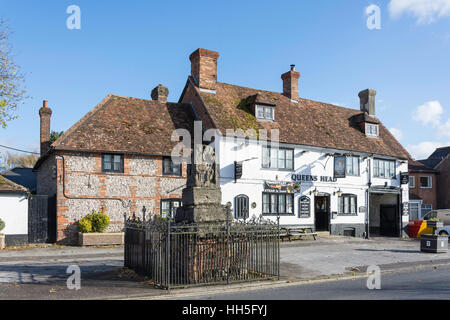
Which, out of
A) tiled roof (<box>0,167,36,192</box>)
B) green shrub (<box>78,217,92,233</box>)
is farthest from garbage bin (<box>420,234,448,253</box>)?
tiled roof (<box>0,167,36,192</box>)

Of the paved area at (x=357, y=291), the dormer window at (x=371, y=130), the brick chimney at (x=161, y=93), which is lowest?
the paved area at (x=357, y=291)

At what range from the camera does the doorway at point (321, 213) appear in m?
25.5

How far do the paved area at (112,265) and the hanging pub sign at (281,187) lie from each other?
3.33 metres

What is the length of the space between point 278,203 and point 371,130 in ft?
34.1

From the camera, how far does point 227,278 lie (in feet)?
32.6

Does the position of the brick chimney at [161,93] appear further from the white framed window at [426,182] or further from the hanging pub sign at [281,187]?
the white framed window at [426,182]

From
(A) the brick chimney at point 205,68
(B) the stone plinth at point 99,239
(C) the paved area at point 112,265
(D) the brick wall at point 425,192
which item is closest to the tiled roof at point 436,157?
(D) the brick wall at point 425,192

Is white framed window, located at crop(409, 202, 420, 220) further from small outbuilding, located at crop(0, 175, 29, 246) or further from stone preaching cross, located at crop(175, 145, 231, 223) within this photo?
small outbuilding, located at crop(0, 175, 29, 246)

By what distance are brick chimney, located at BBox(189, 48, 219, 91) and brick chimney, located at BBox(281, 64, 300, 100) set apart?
570 cm

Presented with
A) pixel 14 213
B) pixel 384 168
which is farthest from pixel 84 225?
pixel 384 168
